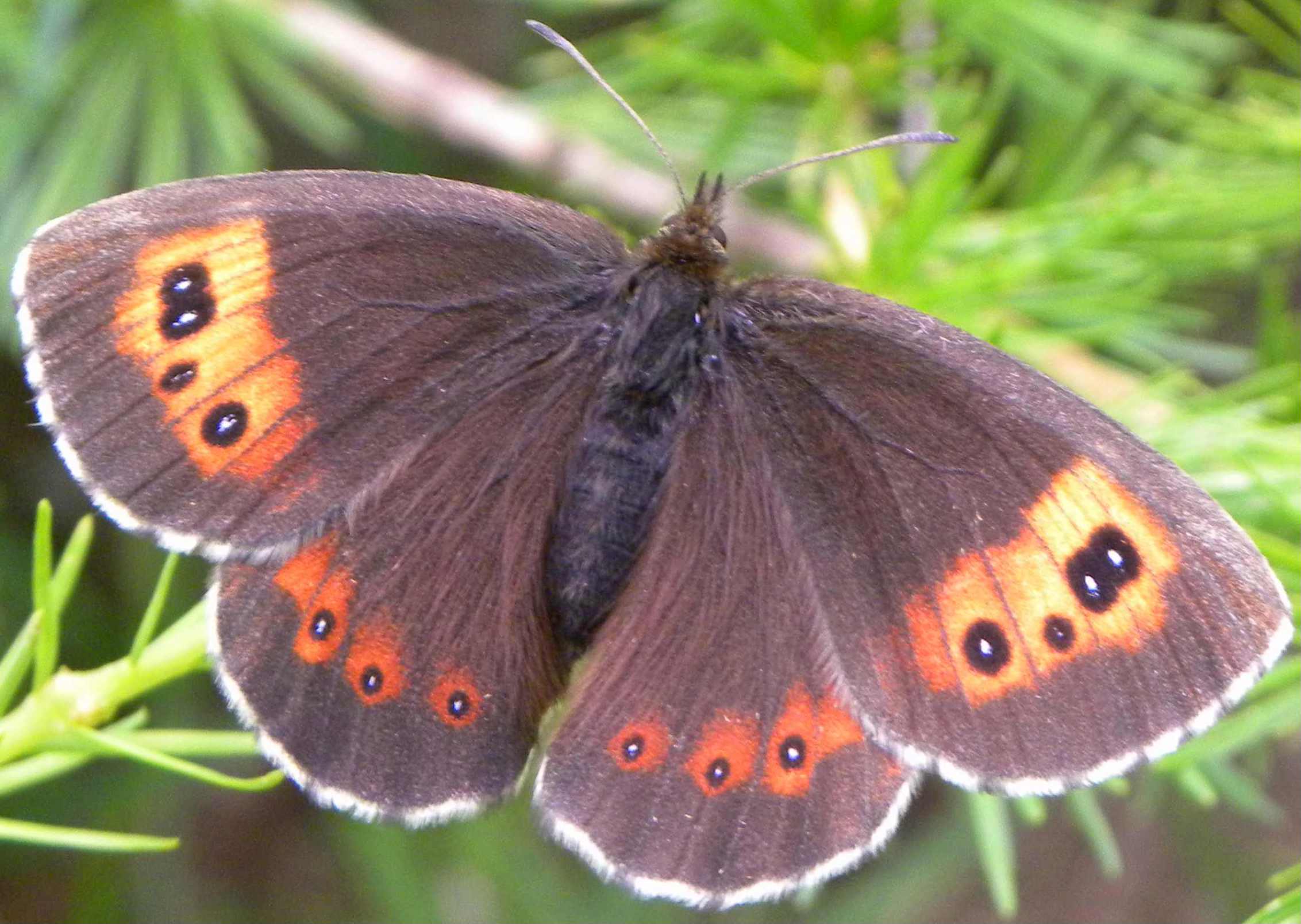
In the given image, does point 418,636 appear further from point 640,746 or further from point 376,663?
point 640,746

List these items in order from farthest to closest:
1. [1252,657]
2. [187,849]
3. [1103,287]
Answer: [187,849] → [1103,287] → [1252,657]

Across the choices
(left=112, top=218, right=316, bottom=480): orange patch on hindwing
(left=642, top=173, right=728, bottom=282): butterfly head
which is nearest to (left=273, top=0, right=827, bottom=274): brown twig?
(left=642, top=173, right=728, bottom=282): butterfly head

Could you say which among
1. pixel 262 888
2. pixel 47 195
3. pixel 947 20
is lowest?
pixel 262 888

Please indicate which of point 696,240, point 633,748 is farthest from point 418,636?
point 696,240

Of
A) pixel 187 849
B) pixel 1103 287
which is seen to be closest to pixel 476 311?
pixel 1103 287

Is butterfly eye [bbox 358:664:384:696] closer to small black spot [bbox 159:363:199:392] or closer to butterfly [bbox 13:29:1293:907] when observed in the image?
butterfly [bbox 13:29:1293:907]

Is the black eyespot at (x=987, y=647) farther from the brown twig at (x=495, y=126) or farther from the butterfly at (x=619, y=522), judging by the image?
the brown twig at (x=495, y=126)

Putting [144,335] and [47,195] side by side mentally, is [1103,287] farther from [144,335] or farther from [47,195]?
[47,195]

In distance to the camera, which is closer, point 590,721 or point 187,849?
point 590,721
